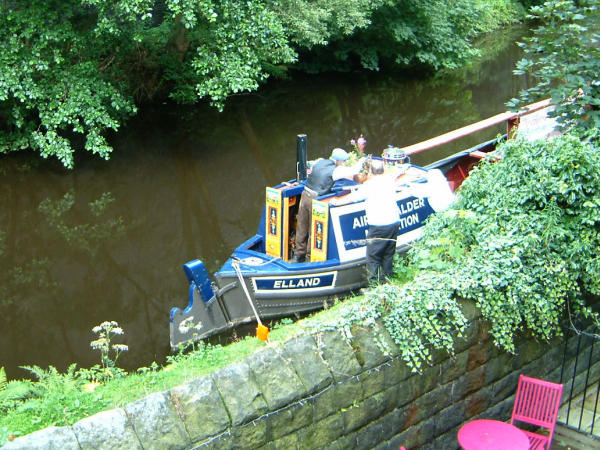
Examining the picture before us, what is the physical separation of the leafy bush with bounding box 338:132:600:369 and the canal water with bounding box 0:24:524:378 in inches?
200

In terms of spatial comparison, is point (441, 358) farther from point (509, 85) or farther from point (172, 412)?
point (509, 85)

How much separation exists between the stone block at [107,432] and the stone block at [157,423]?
4cm

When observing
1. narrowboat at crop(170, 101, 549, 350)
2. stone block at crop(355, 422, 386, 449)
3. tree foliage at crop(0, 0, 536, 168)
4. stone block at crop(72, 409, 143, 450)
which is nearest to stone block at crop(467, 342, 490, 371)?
stone block at crop(355, 422, 386, 449)

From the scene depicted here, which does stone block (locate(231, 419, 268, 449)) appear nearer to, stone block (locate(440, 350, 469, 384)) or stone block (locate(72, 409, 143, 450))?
stone block (locate(72, 409, 143, 450))

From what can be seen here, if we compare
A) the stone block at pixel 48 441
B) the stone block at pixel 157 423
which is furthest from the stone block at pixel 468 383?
the stone block at pixel 48 441

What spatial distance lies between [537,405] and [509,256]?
1238mm

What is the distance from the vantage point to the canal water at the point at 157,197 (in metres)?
10.8

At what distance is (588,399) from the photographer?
670 cm

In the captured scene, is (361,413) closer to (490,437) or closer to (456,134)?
(490,437)

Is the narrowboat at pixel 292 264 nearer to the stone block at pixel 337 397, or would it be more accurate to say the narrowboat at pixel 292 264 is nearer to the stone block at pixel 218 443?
the stone block at pixel 337 397

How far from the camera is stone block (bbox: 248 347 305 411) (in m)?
4.64

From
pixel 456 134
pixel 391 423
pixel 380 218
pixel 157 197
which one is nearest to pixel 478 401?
pixel 391 423

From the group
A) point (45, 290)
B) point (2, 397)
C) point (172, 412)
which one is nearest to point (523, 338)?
point (172, 412)

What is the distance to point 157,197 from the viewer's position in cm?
1565
